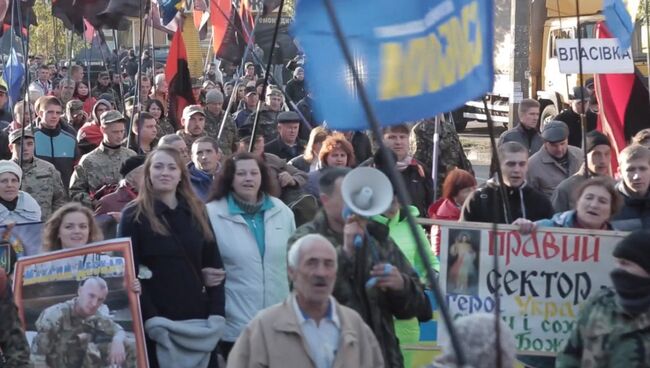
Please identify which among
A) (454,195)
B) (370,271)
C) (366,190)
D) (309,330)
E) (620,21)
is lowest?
(309,330)

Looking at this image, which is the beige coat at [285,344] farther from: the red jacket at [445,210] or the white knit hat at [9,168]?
the white knit hat at [9,168]

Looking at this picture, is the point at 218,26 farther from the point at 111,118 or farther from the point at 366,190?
the point at 366,190

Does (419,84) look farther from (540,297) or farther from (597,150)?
(597,150)

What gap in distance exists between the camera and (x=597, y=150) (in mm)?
9758

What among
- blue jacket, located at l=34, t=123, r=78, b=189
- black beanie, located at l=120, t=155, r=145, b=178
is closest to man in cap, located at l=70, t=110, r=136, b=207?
black beanie, located at l=120, t=155, r=145, b=178

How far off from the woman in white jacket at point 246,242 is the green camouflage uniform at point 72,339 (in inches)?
25.9

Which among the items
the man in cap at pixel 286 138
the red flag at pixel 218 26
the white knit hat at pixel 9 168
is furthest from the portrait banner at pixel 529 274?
the red flag at pixel 218 26

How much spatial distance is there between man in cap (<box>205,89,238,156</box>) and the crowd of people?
149 cm

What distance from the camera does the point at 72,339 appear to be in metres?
6.85

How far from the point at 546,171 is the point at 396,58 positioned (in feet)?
21.2

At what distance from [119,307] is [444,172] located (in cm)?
487

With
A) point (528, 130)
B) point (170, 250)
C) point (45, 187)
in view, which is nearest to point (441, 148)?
point (528, 130)

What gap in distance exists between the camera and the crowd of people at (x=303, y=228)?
16.5ft

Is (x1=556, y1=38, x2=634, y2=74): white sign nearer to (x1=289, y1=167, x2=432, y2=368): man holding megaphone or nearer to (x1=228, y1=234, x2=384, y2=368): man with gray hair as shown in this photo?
(x1=289, y1=167, x2=432, y2=368): man holding megaphone
